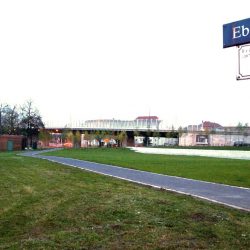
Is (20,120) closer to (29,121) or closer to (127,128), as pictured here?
(29,121)

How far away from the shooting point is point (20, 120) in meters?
96.1

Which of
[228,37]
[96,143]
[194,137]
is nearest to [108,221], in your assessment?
[228,37]

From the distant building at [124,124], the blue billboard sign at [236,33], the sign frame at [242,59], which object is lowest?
the sign frame at [242,59]

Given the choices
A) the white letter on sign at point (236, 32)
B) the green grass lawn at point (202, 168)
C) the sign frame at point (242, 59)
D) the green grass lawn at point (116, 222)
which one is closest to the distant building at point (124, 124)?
the green grass lawn at point (202, 168)

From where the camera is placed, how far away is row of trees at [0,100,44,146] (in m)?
94.8

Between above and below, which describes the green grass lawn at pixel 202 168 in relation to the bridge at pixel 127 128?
below

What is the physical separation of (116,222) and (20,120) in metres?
90.2

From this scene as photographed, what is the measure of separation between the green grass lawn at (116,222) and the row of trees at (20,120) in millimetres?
83549

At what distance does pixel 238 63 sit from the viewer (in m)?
12.7

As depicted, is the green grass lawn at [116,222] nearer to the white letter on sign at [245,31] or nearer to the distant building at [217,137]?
the white letter on sign at [245,31]

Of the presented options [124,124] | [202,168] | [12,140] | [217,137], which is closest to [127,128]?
[124,124]

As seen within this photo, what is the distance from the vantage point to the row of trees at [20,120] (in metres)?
94.8

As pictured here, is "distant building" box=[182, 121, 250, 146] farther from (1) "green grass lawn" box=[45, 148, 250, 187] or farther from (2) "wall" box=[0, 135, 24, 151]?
(1) "green grass lawn" box=[45, 148, 250, 187]

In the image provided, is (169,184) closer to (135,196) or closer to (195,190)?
(195,190)
